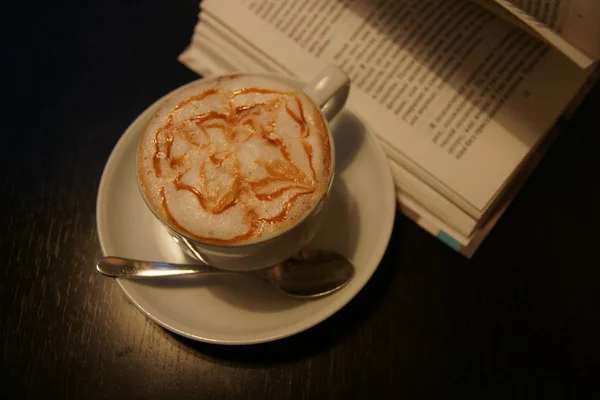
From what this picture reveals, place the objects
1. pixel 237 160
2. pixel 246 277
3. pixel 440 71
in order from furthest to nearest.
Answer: pixel 440 71 < pixel 246 277 < pixel 237 160

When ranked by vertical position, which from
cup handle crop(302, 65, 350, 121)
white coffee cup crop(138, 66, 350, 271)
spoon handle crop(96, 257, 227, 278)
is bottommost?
spoon handle crop(96, 257, 227, 278)

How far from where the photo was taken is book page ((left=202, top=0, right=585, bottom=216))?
0.59m

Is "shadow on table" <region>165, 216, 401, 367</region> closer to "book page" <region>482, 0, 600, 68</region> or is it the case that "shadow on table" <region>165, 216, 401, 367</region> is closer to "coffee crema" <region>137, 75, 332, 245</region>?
"coffee crema" <region>137, 75, 332, 245</region>

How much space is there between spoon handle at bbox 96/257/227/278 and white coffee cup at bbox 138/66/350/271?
0.05 feet

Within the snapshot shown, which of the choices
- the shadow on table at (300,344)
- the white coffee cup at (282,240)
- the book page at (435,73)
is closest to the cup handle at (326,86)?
the white coffee cup at (282,240)

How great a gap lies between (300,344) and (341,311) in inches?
2.3

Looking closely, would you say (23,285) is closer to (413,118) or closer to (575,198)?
(413,118)

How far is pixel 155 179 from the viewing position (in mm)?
432

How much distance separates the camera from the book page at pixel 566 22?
19.2 inches

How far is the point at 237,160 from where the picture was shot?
432mm

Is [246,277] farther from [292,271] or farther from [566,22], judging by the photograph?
[566,22]

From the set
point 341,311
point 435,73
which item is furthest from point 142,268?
point 435,73

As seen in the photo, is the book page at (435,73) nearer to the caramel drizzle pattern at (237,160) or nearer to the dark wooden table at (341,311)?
the dark wooden table at (341,311)

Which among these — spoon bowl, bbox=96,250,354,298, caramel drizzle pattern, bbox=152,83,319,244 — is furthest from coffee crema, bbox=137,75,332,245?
spoon bowl, bbox=96,250,354,298
